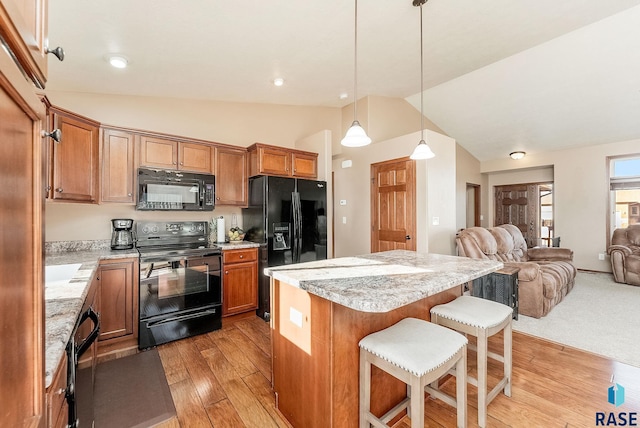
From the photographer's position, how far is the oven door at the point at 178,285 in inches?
106

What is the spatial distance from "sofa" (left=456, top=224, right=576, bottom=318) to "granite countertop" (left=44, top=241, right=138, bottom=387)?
407cm

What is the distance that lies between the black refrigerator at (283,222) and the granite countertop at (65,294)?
4.49ft

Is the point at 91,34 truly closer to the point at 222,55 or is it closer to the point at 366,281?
the point at 222,55

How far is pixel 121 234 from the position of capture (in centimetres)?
292

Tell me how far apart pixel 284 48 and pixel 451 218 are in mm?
3461

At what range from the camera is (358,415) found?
1539 millimetres

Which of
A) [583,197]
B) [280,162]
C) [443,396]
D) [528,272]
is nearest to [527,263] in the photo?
[528,272]

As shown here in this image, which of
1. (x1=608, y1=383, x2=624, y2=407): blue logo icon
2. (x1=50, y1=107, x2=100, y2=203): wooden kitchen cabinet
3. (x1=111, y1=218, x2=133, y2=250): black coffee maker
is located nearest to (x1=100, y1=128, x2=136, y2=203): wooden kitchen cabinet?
(x1=50, y1=107, x2=100, y2=203): wooden kitchen cabinet

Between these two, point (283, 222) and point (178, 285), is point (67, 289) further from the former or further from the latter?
point (283, 222)

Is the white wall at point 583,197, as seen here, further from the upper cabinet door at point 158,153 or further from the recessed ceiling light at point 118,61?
the recessed ceiling light at point 118,61

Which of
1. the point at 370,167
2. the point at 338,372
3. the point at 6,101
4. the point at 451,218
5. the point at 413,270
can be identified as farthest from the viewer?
the point at 370,167

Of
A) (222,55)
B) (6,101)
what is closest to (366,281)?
(6,101)

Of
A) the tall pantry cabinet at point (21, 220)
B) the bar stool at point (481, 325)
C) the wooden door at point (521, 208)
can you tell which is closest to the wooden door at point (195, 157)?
the tall pantry cabinet at point (21, 220)

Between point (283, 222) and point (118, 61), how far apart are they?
2.28 meters
